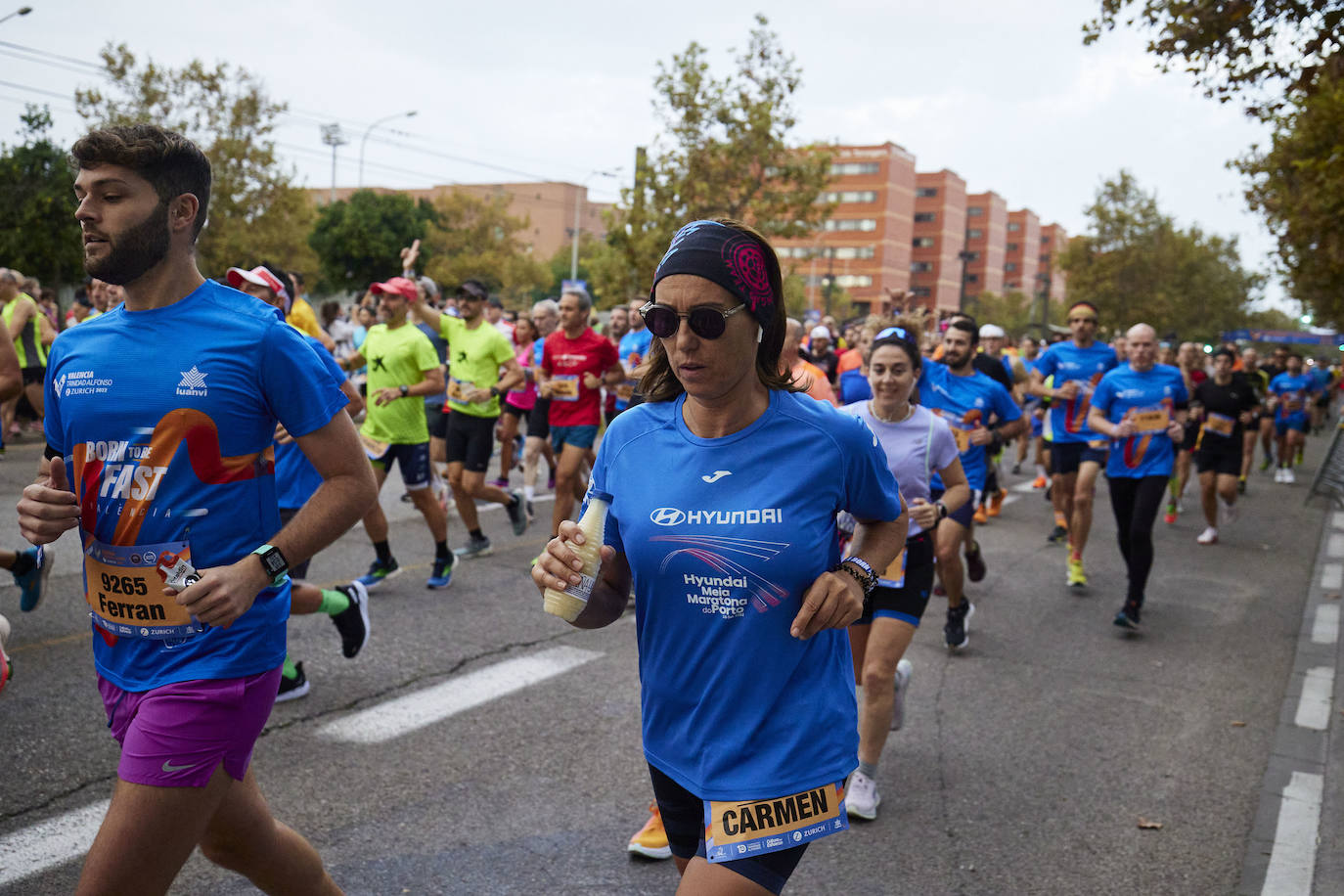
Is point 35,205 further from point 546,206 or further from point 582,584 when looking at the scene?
point 546,206

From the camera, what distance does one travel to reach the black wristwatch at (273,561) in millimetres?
2465

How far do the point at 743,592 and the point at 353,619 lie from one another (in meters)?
3.10

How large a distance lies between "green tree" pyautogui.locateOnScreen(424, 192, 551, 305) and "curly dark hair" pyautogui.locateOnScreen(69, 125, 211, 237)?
199 ft

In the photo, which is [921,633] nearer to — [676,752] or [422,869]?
[422,869]

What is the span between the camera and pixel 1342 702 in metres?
6.46

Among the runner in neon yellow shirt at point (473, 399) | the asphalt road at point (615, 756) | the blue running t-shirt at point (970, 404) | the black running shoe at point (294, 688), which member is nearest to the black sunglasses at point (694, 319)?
the asphalt road at point (615, 756)

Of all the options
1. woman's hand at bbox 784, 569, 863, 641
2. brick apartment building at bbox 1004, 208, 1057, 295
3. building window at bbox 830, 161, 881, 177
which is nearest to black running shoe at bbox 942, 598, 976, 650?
woman's hand at bbox 784, 569, 863, 641

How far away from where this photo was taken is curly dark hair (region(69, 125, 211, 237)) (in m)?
2.45

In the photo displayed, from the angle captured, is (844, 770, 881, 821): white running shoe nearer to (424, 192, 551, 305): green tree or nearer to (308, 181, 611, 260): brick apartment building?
(424, 192, 551, 305): green tree

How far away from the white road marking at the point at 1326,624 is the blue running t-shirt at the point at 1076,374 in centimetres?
235

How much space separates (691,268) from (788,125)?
1088 inches

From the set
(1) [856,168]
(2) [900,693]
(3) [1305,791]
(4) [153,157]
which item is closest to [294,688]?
(2) [900,693]

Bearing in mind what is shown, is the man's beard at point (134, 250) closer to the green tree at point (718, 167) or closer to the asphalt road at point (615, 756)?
the asphalt road at point (615, 756)

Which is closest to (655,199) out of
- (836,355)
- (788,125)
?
(788,125)
